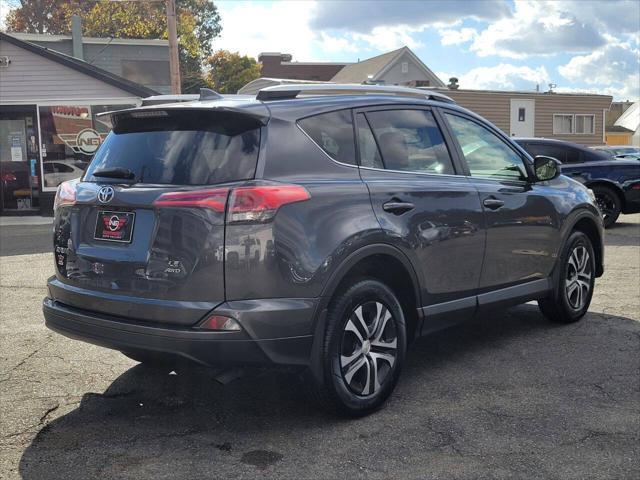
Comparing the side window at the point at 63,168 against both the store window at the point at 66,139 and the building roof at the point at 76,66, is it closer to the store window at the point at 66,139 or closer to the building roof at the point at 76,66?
the store window at the point at 66,139

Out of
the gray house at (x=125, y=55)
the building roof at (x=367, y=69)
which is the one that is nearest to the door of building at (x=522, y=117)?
the building roof at (x=367, y=69)

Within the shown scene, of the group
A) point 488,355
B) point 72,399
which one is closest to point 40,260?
point 72,399

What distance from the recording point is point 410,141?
182 inches

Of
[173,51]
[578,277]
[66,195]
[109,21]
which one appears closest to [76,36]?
[173,51]

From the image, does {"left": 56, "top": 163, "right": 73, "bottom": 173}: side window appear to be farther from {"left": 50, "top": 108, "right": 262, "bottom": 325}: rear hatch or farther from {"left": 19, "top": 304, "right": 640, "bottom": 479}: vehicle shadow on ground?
{"left": 50, "top": 108, "right": 262, "bottom": 325}: rear hatch

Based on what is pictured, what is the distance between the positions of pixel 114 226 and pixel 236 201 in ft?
2.34

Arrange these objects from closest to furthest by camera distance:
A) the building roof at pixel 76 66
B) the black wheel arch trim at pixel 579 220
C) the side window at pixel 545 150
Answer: the black wheel arch trim at pixel 579 220
the side window at pixel 545 150
the building roof at pixel 76 66

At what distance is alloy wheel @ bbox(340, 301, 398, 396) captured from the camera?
3920 millimetres

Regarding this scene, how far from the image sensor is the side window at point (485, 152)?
200 inches

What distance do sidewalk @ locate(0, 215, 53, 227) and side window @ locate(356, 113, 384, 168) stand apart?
1243 cm

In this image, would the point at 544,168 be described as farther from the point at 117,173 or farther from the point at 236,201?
the point at 117,173

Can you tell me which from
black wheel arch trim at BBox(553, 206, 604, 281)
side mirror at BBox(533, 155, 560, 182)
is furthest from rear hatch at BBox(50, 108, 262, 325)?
black wheel arch trim at BBox(553, 206, 604, 281)

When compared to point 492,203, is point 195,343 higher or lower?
lower

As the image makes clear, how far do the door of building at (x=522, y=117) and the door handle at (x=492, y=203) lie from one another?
32.6m
